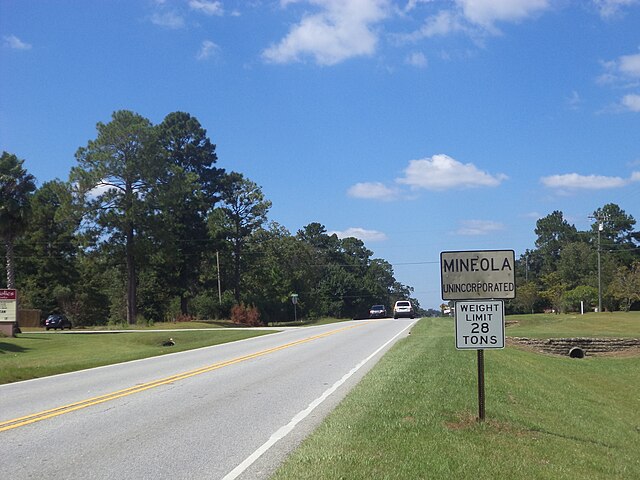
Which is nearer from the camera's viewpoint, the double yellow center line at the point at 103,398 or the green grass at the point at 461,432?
the green grass at the point at 461,432

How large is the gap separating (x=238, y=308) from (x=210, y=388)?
48770mm

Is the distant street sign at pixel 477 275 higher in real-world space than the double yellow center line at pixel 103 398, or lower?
higher

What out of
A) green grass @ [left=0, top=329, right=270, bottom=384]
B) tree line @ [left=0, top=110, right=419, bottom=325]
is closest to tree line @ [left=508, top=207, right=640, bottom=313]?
tree line @ [left=0, top=110, right=419, bottom=325]

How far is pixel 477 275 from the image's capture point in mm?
10094

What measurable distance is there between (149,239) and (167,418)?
162 feet

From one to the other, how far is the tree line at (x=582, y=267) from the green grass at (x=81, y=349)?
47.9 m

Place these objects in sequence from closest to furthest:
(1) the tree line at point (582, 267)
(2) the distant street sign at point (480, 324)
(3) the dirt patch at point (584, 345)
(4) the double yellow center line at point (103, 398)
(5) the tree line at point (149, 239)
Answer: (2) the distant street sign at point (480, 324)
(4) the double yellow center line at point (103, 398)
(3) the dirt patch at point (584, 345)
(5) the tree line at point (149, 239)
(1) the tree line at point (582, 267)

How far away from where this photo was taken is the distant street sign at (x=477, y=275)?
10008 millimetres

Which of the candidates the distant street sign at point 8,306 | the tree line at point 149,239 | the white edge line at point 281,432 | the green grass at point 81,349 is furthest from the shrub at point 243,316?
the white edge line at point 281,432

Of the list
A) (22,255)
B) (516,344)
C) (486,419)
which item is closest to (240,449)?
(486,419)

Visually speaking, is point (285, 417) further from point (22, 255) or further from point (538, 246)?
point (538, 246)

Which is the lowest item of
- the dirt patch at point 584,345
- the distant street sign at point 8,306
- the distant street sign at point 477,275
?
the dirt patch at point 584,345

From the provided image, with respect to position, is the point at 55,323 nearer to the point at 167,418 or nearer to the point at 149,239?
the point at 149,239

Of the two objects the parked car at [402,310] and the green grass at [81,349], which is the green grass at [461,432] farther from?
the parked car at [402,310]
